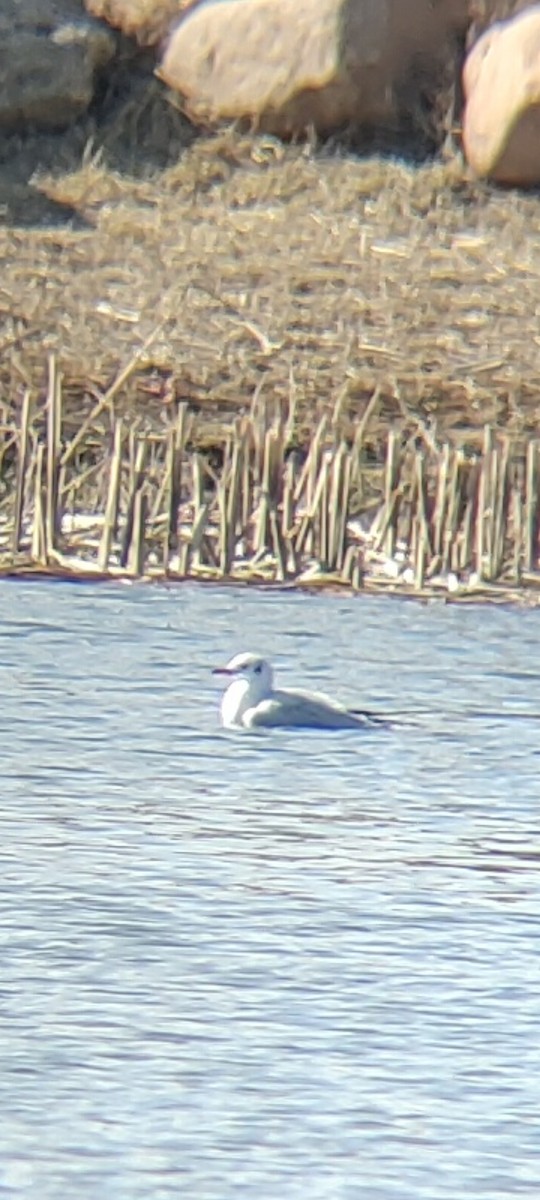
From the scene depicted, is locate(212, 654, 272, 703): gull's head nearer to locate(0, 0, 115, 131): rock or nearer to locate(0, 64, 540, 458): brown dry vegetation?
locate(0, 64, 540, 458): brown dry vegetation

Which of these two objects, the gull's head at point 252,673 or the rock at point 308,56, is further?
the rock at point 308,56


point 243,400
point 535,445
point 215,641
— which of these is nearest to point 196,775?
point 215,641

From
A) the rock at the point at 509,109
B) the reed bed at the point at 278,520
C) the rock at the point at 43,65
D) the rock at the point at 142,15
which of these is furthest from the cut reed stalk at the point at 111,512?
the rock at the point at 142,15

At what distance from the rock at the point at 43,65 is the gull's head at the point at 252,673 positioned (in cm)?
1276

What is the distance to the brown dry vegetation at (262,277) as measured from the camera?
17.6 m

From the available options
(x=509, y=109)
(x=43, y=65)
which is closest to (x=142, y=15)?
(x=43, y=65)

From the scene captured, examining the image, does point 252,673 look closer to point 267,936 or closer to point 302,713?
point 302,713

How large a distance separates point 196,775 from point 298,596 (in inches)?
172

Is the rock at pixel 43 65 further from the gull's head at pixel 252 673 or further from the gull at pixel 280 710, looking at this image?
the gull at pixel 280 710

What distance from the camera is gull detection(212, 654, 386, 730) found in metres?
10.2

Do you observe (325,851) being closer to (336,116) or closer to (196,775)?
(196,775)

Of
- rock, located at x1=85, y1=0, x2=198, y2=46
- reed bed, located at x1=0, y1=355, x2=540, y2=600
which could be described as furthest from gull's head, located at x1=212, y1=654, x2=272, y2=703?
rock, located at x1=85, y1=0, x2=198, y2=46

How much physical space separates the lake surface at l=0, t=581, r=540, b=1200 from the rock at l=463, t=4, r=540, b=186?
9.51 meters

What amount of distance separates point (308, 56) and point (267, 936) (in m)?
15.4
